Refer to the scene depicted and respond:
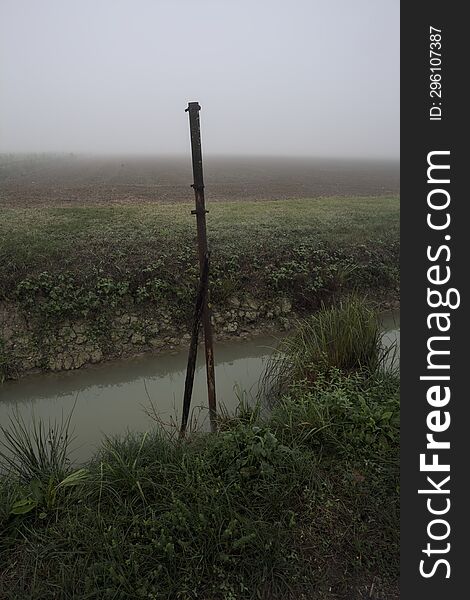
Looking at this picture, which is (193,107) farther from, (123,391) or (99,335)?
(99,335)

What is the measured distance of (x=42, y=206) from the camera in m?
12.1

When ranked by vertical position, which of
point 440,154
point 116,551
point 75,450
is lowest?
point 75,450

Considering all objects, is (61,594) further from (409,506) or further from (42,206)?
(42,206)

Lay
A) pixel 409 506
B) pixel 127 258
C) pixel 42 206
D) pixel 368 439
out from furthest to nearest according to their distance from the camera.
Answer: pixel 42 206 < pixel 127 258 < pixel 368 439 < pixel 409 506

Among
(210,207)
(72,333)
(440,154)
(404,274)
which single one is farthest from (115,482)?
(210,207)

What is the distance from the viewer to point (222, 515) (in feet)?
8.63

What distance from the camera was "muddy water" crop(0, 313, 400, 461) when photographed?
463cm

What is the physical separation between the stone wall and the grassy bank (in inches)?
119

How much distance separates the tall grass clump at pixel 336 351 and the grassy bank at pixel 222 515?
89 cm

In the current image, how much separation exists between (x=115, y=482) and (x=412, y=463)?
1926mm

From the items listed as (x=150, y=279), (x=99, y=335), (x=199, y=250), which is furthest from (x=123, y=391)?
(x=199, y=250)

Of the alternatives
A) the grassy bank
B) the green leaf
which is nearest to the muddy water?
the grassy bank

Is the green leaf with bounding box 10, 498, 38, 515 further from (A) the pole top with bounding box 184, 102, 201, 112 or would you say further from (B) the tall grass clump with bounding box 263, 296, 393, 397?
(A) the pole top with bounding box 184, 102, 201, 112

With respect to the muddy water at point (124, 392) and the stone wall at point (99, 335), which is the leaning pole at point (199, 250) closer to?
the muddy water at point (124, 392)
